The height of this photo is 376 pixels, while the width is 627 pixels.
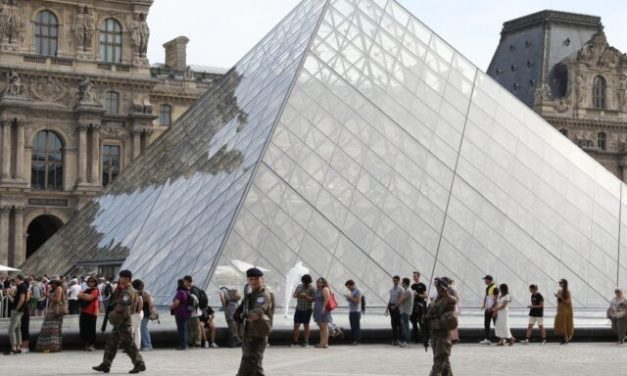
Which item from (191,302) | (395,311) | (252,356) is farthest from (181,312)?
(252,356)

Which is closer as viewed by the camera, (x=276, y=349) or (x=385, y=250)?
(x=276, y=349)

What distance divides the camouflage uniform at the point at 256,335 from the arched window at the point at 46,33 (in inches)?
1595

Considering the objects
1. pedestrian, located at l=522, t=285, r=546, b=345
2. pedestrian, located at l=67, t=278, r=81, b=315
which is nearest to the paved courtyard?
pedestrian, located at l=522, t=285, r=546, b=345

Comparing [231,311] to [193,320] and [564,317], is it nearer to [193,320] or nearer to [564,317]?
[193,320]

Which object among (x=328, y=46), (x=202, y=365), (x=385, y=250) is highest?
(x=328, y=46)

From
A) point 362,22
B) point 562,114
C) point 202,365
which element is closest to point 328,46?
point 362,22

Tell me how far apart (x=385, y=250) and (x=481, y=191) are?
343 centimetres

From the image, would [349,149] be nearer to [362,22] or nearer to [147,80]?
[362,22]

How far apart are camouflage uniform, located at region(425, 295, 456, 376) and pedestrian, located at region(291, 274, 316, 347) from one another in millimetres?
4692

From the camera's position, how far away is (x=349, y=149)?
A: 850 inches

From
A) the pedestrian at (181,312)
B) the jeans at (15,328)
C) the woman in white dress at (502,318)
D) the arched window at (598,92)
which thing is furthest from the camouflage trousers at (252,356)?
the arched window at (598,92)

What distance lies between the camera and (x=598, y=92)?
2660 inches

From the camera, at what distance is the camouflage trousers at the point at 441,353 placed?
33.8ft

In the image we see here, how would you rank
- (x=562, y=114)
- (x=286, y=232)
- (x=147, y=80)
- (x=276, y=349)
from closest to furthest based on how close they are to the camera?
(x=276, y=349) < (x=286, y=232) < (x=147, y=80) < (x=562, y=114)
